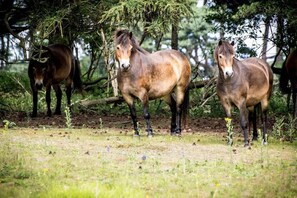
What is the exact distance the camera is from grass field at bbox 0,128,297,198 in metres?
6.37

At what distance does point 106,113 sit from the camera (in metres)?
16.0

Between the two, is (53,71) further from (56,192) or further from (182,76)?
(56,192)

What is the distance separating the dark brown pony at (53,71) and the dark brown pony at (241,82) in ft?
17.6

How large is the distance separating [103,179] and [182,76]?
5298 mm

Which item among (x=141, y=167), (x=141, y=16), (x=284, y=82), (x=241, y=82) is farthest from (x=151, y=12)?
(x=141, y=167)

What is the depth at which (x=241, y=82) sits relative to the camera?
9.91 metres

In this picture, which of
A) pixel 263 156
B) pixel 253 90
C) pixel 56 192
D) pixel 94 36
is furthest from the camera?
pixel 94 36

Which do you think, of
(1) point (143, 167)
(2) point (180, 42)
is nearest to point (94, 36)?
(1) point (143, 167)

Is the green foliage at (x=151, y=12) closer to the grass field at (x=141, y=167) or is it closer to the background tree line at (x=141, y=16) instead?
the background tree line at (x=141, y=16)

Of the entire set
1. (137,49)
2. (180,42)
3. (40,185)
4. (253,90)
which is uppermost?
(180,42)

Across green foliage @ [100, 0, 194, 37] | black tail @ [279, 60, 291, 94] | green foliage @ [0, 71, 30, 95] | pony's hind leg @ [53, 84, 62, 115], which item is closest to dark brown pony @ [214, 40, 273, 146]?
green foliage @ [100, 0, 194, 37]

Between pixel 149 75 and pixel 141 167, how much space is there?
12.4 feet

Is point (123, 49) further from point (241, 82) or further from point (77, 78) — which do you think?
point (77, 78)

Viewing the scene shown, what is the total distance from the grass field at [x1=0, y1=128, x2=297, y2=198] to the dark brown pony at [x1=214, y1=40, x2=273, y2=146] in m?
0.69
